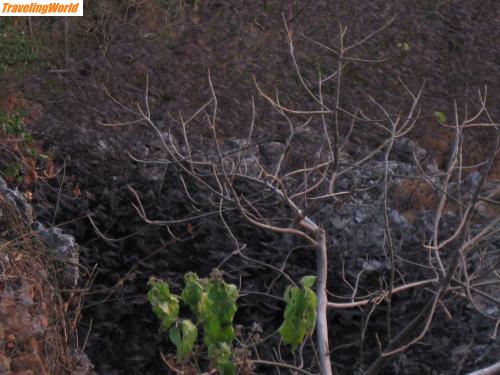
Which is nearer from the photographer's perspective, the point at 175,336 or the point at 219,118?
the point at 175,336

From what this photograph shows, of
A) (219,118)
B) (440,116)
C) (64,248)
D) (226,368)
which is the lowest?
(440,116)

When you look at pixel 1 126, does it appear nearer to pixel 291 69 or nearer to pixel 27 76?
pixel 27 76

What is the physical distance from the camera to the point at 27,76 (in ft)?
20.1

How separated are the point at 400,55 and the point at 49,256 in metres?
3.32

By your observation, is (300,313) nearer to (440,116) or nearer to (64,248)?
(64,248)

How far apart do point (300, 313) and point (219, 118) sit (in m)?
2.99

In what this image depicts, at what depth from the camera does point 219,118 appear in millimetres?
5594

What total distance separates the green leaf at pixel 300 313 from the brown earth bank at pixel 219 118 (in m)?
0.51

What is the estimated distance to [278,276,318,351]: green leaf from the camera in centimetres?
268

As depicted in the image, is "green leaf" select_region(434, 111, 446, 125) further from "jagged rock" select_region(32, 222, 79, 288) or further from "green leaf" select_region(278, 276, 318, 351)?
"green leaf" select_region(278, 276, 318, 351)

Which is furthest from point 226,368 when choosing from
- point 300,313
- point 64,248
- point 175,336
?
point 64,248

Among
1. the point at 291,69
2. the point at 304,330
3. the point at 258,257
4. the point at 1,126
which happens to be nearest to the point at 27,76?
the point at 1,126

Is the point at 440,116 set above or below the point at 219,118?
below

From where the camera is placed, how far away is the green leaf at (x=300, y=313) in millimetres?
2676
